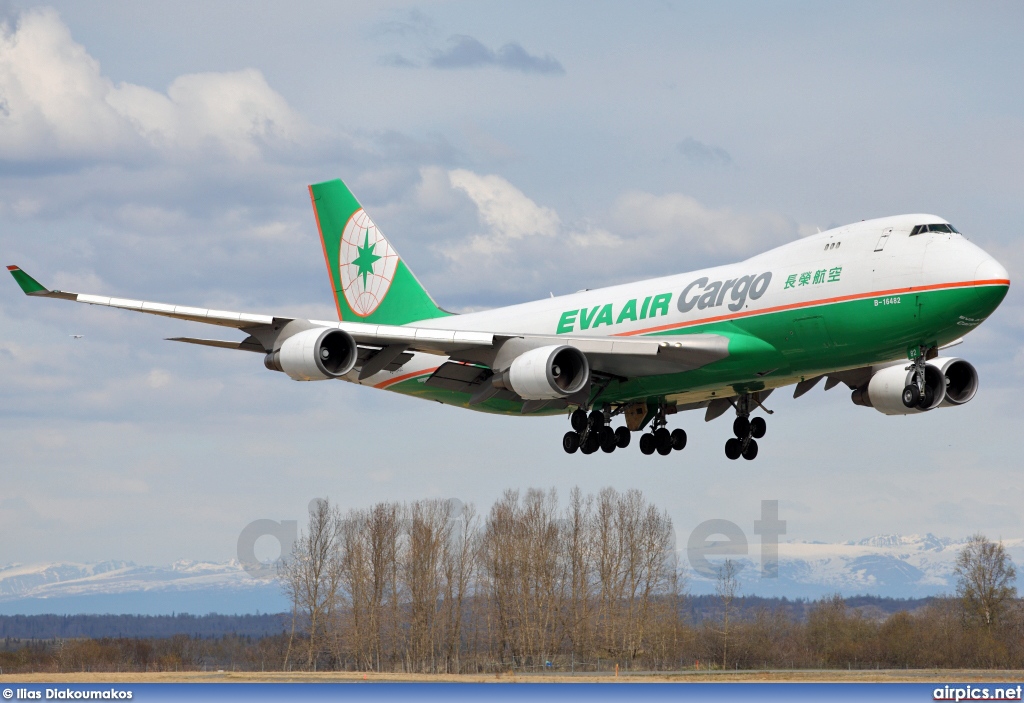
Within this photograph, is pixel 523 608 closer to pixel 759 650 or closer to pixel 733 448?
pixel 759 650

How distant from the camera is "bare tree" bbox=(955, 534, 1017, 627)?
10356 centimetres

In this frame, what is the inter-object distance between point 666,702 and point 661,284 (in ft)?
82.3

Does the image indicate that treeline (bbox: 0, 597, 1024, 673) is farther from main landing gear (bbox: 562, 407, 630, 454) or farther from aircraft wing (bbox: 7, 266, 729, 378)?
aircraft wing (bbox: 7, 266, 729, 378)

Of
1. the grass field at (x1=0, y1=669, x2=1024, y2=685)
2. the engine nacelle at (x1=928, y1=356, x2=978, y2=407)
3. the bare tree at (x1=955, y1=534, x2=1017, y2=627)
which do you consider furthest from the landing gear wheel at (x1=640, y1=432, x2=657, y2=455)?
the bare tree at (x1=955, y1=534, x2=1017, y2=627)

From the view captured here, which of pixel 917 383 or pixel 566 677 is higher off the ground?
pixel 917 383

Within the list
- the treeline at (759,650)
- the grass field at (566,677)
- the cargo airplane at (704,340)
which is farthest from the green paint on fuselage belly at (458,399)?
the treeline at (759,650)

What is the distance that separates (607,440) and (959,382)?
1171 centimetres

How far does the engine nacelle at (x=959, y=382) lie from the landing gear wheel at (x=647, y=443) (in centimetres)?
1015

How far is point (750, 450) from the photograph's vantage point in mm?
46094

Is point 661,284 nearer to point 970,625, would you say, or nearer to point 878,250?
point 878,250

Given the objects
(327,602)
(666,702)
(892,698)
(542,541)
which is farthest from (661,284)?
(327,602)

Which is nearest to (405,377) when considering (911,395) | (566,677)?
(911,395)

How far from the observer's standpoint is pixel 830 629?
99438mm

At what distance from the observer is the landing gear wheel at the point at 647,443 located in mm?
46500
